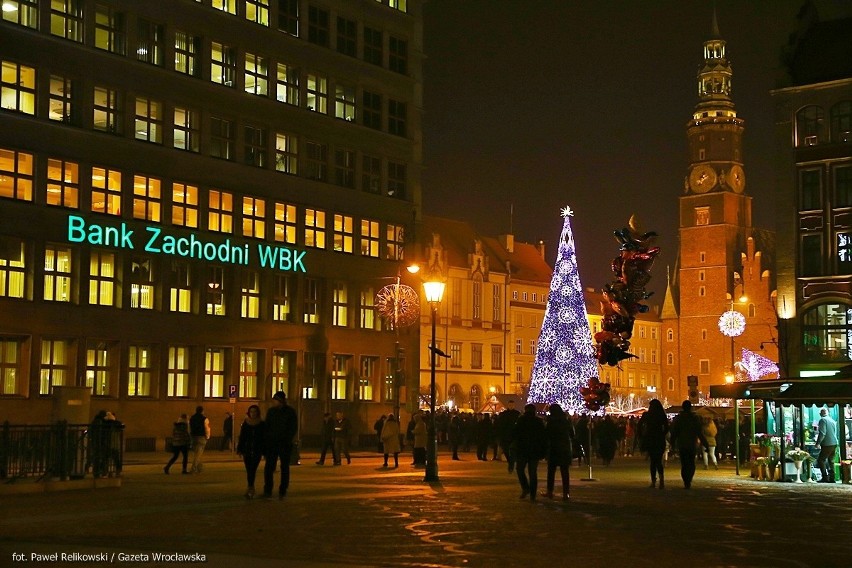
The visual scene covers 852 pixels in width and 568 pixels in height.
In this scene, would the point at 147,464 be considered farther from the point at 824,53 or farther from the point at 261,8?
the point at 824,53

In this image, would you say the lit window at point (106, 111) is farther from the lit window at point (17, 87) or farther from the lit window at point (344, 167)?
the lit window at point (344, 167)

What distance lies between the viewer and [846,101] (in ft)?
205

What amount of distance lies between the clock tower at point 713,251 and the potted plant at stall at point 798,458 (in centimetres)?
10040

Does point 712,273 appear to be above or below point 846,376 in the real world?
above

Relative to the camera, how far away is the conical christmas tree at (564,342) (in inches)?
2640

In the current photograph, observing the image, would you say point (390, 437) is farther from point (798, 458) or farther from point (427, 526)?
point (427, 526)

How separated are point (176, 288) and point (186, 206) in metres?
3.59

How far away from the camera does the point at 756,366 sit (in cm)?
7281

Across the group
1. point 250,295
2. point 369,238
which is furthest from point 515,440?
point 369,238

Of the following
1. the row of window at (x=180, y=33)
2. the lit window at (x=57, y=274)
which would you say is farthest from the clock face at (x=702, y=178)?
the lit window at (x=57, y=274)

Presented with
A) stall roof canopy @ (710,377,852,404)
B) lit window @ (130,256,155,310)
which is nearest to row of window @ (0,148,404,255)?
lit window @ (130,256,155,310)

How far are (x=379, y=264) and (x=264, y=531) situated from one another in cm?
4762

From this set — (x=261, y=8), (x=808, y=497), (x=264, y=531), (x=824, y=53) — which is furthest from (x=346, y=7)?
(x=264, y=531)

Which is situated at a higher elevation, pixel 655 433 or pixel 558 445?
pixel 655 433
